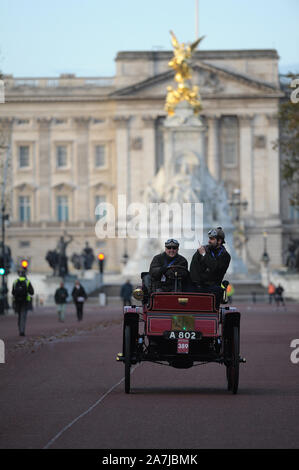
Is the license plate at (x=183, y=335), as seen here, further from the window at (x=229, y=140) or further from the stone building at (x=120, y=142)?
the window at (x=229, y=140)

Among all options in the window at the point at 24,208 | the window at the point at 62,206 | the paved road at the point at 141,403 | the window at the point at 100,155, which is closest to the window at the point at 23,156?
the window at the point at 24,208

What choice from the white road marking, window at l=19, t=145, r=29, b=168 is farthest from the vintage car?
window at l=19, t=145, r=29, b=168

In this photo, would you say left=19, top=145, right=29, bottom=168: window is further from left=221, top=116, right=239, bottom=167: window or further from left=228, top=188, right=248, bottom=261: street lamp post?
left=228, top=188, right=248, bottom=261: street lamp post

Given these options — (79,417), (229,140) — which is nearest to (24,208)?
(229,140)

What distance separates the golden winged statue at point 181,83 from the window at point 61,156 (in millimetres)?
36442

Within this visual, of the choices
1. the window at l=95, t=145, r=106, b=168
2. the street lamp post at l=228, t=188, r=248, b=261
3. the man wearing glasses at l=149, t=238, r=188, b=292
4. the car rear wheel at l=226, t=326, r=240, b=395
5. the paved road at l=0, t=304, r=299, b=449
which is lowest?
the paved road at l=0, t=304, r=299, b=449

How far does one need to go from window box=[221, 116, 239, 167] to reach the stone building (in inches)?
3.4

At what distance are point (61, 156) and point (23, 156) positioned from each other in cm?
330

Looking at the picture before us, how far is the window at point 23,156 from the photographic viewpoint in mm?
123062

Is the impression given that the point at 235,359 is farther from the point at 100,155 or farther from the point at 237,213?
the point at 100,155

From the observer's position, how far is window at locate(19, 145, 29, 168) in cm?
12306

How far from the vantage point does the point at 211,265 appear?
19.1 meters
